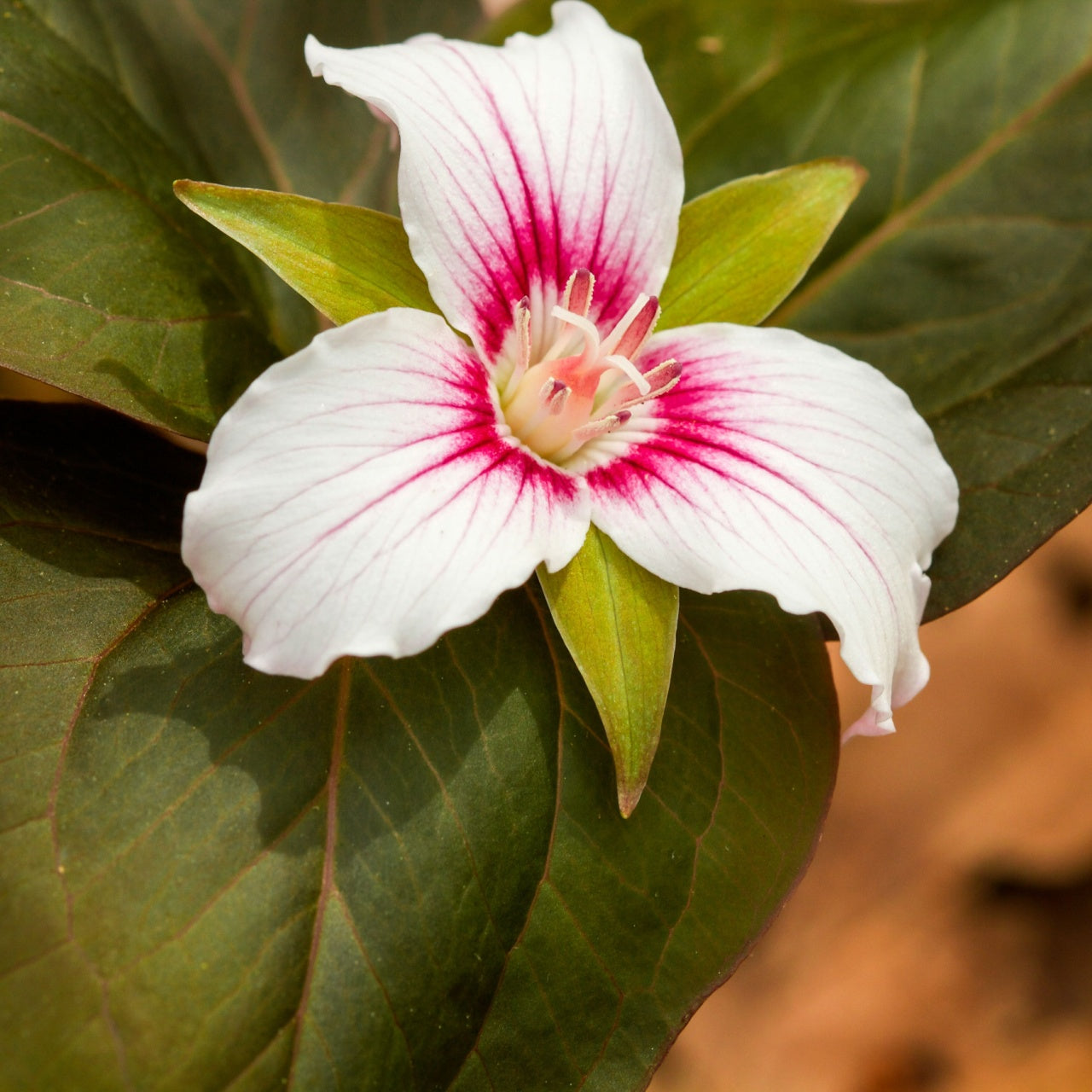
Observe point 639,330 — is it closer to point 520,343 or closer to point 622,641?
point 520,343

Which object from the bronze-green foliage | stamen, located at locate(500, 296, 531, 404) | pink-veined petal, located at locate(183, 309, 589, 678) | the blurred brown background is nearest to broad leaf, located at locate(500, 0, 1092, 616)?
the bronze-green foliage

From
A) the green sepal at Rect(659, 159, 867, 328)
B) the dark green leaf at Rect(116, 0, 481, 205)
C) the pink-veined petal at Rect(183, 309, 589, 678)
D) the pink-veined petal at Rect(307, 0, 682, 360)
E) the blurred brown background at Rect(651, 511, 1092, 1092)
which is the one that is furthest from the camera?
the blurred brown background at Rect(651, 511, 1092, 1092)

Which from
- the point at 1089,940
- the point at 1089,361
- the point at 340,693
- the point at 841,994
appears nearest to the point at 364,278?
the point at 340,693

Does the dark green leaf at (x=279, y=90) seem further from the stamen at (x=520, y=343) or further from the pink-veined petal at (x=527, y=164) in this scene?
the stamen at (x=520, y=343)

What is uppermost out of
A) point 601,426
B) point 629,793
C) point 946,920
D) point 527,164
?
point 527,164

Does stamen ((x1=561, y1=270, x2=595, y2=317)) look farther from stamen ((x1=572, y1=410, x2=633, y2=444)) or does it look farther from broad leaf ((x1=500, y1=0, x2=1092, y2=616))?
broad leaf ((x1=500, y1=0, x2=1092, y2=616))

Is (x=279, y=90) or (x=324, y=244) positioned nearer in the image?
(x=324, y=244)

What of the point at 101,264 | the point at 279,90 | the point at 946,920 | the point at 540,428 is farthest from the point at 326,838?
the point at 946,920
